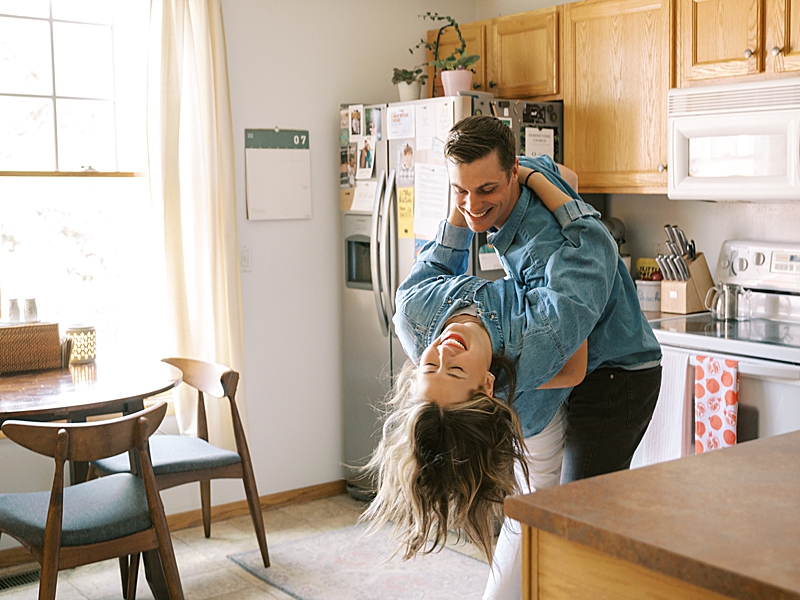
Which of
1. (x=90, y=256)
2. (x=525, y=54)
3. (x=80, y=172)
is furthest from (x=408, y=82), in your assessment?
(x=90, y=256)

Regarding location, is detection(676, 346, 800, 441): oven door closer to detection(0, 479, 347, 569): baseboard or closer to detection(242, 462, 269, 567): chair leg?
detection(242, 462, 269, 567): chair leg

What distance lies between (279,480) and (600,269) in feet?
9.05

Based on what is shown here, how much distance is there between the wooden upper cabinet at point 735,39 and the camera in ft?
9.67

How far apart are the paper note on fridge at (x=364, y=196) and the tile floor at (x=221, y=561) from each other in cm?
139

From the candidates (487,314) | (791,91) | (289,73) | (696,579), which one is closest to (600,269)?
(487,314)

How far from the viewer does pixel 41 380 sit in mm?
2902

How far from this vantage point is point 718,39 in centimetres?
314

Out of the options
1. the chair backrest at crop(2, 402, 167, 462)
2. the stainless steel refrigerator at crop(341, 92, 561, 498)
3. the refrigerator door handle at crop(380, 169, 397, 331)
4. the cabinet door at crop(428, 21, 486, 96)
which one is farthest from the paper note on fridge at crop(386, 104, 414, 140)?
the chair backrest at crop(2, 402, 167, 462)

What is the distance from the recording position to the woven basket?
297 centimetres

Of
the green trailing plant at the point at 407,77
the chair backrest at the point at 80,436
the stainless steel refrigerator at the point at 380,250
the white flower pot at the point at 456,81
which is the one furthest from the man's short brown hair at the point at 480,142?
the green trailing plant at the point at 407,77

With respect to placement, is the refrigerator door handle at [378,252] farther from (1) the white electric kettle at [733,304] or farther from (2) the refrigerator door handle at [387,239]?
(1) the white electric kettle at [733,304]

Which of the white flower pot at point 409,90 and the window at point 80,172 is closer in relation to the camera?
the window at point 80,172

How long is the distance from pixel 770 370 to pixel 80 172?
8.87 ft

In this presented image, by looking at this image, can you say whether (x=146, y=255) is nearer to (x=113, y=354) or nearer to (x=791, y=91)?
(x=113, y=354)
